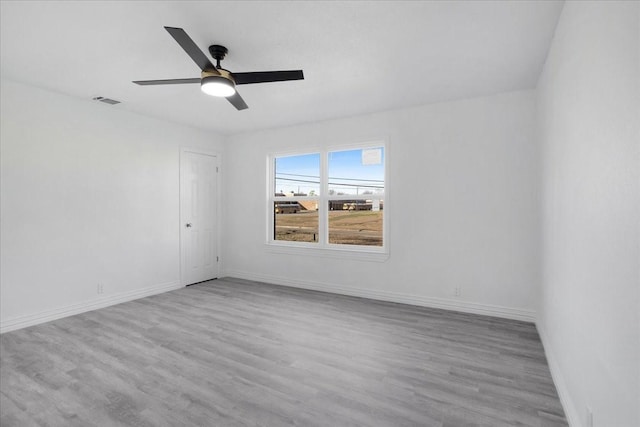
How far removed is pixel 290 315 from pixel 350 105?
2736 mm

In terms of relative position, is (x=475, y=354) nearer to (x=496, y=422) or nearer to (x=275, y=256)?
(x=496, y=422)

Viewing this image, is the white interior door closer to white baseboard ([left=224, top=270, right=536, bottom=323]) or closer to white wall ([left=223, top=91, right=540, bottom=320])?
white baseboard ([left=224, top=270, right=536, bottom=323])

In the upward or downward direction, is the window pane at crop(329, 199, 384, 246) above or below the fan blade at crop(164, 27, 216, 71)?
below

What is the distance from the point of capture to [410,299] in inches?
161

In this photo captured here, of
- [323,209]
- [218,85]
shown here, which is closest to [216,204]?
[323,209]

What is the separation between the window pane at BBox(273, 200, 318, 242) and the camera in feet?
16.4

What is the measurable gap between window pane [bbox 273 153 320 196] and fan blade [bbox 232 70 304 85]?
245 cm

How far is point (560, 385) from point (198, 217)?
16.4ft

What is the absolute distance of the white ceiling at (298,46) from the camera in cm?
210

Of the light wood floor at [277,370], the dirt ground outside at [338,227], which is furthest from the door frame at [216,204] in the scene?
the light wood floor at [277,370]

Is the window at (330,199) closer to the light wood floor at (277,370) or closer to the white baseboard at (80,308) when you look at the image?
the light wood floor at (277,370)

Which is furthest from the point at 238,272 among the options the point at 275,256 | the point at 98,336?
the point at 98,336

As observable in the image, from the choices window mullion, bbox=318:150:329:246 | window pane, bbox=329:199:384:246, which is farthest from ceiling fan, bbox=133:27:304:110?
window pane, bbox=329:199:384:246

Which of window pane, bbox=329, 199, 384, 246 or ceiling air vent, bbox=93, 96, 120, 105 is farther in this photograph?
window pane, bbox=329, 199, 384, 246
